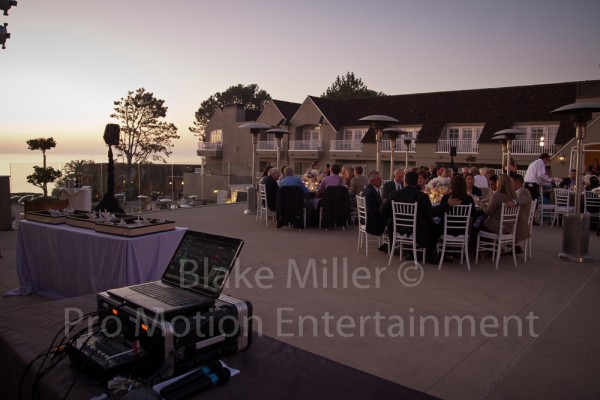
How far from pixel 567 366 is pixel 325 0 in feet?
38.9

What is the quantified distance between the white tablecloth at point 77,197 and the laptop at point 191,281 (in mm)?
7496

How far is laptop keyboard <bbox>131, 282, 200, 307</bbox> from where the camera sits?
1.54 m

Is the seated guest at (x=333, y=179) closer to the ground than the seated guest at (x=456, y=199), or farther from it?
farther from it

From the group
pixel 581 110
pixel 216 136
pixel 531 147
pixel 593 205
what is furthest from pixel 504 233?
pixel 216 136

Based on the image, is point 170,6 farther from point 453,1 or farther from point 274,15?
point 453,1

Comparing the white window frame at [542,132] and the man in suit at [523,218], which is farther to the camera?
the white window frame at [542,132]

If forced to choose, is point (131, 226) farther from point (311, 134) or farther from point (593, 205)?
point (311, 134)

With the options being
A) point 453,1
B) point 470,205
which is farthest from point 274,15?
point 470,205

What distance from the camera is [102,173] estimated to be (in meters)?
13.1

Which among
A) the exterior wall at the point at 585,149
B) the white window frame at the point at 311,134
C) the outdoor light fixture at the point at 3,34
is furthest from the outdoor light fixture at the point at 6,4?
the white window frame at the point at 311,134

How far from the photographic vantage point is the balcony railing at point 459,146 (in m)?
26.6

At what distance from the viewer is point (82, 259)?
4.04 m

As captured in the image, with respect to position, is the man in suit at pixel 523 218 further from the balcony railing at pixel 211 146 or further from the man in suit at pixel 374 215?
the balcony railing at pixel 211 146

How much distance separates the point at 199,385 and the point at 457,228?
5.67 metres
